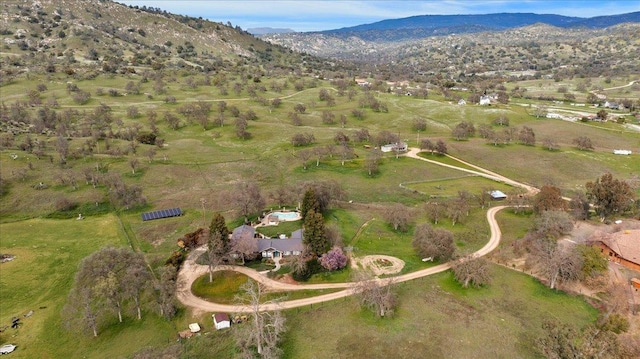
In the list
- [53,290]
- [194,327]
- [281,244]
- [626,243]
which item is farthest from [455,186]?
[53,290]

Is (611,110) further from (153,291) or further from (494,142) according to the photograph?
(153,291)

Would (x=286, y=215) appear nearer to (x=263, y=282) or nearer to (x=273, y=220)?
(x=273, y=220)

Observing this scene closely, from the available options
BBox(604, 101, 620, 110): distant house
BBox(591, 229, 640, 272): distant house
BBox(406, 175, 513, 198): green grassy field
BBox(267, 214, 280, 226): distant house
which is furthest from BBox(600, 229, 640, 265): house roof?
BBox(604, 101, 620, 110): distant house

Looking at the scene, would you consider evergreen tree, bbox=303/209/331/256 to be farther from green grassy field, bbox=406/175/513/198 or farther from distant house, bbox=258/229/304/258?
green grassy field, bbox=406/175/513/198

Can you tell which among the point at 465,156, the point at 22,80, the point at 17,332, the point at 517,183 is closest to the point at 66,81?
the point at 22,80

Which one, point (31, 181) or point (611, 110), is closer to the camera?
point (31, 181)
